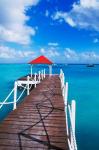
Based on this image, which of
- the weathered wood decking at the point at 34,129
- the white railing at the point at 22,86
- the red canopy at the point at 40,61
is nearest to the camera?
the weathered wood decking at the point at 34,129

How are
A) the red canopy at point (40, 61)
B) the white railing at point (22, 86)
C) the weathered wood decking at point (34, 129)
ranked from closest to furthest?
the weathered wood decking at point (34, 129) → the white railing at point (22, 86) → the red canopy at point (40, 61)

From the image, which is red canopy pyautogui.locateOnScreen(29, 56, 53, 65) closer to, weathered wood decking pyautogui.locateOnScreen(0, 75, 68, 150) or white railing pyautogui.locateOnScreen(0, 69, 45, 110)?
white railing pyautogui.locateOnScreen(0, 69, 45, 110)

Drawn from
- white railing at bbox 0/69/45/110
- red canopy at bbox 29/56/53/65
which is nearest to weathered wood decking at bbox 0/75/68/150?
white railing at bbox 0/69/45/110

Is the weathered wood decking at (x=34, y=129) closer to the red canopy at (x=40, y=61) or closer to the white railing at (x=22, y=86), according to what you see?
the white railing at (x=22, y=86)

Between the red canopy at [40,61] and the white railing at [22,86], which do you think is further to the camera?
the red canopy at [40,61]

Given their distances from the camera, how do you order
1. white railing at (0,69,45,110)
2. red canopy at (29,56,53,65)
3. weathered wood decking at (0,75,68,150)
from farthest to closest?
red canopy at (29,56,53,65), white railing at (0,69,45,110), weathered wood decking at (0,75,68,150)

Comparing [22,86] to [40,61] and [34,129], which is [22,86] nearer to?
[34,129]

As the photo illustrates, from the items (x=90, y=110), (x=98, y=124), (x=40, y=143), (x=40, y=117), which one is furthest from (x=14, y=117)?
(x=90, y=110)

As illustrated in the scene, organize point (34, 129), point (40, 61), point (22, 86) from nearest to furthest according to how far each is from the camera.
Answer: point (34, 129) < point (22, 86) < point (40, 61)

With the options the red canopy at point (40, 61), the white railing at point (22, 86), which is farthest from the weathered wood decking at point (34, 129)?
the red canopy at point (40, 61)

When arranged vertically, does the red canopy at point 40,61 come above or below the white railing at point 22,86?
above

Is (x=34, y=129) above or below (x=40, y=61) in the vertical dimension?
below

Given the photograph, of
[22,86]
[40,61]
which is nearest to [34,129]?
[22,86]

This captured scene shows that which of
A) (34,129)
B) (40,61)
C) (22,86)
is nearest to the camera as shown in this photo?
(34,129)
